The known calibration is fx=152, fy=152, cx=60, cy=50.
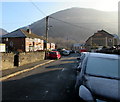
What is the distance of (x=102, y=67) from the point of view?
187 inches

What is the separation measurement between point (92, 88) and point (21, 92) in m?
3.64

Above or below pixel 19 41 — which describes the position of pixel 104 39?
above

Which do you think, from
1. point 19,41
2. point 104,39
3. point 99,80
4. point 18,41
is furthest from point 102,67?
point 104,39

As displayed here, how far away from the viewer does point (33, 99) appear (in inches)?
213

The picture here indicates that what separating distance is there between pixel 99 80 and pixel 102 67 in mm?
897

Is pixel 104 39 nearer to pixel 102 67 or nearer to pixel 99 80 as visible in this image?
pixel 102 67

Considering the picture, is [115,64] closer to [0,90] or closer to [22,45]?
[0,90]

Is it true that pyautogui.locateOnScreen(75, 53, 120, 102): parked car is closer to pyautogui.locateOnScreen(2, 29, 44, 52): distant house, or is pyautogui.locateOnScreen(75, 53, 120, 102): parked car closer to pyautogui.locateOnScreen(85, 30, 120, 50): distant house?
pyautogui.locateOnScreen(2, 29, 44, 52): distant house

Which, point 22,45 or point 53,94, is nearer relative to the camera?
point 53,94

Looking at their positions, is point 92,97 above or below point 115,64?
below

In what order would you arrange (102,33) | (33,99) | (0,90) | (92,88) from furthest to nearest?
(102,33)
(0,90)
(33,99)
(92,88)

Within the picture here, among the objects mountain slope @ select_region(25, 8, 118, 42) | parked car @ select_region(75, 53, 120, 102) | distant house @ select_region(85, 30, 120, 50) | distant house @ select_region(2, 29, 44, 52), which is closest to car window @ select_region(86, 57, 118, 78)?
parked car @ select_region(75, 53, 120, 102)

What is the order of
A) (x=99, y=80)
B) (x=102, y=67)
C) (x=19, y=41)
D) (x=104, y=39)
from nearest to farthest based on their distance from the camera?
(x=99, y=80)
(x=102, y=67)
(x=19, y=41)
(x=104, y=39)

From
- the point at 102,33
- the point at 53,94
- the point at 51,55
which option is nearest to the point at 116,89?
the point at 53,94
